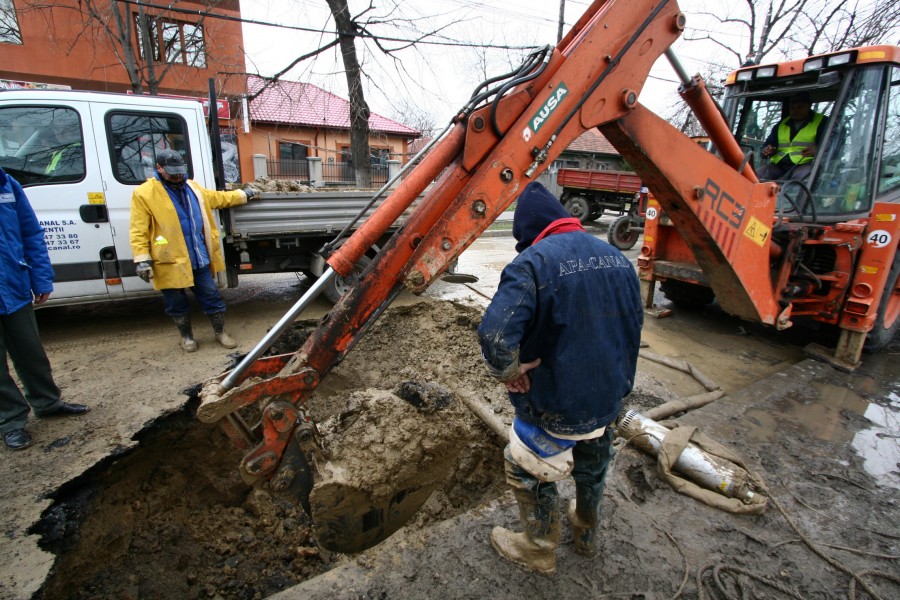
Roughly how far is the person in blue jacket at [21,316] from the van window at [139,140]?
155cm

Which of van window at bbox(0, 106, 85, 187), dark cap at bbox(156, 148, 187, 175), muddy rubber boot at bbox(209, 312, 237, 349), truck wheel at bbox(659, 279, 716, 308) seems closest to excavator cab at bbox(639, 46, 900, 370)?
truck wheel at bbox(659, 279, 716, 308)

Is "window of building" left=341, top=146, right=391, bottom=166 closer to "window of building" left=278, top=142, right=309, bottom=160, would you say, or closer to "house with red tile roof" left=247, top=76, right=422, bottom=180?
"house with red tile roof" left=247, top=76, right=422, bottom=180

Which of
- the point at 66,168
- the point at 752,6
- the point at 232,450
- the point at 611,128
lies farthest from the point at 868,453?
the point at 752,6

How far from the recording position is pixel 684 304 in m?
6.54

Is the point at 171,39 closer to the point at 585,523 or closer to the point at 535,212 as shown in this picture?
the point at 535,212

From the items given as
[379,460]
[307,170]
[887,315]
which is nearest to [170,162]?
[379,460]

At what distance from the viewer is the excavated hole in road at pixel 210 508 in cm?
247

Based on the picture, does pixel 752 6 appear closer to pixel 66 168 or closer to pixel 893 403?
pixel 893 403

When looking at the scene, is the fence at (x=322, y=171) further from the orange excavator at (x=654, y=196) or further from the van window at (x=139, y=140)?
the orange excavator at (x=654, y=196)

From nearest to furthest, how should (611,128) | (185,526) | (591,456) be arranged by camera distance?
(591,456)
(611,128)
(185,526)

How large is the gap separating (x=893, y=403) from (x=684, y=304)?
111 inches

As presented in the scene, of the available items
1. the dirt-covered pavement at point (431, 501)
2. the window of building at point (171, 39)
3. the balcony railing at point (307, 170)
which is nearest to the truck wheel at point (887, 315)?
the dirt-covered pavement at point (431, 501)

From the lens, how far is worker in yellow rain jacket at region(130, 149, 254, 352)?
401cm

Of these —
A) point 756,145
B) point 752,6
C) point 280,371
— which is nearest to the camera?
point 280,371
